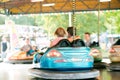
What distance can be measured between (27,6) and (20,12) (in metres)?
0.43

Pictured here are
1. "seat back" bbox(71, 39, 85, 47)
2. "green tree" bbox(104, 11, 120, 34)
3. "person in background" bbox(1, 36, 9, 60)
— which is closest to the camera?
"seat back" bbox(71, 39, 85, 47)

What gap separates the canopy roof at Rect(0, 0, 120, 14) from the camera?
11.7 m

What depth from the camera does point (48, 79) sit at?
4.24 meters

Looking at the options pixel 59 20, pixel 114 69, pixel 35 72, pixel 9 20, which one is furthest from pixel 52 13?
pixel 35 72

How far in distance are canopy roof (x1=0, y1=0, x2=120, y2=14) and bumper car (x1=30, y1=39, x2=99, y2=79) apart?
24.7 feet

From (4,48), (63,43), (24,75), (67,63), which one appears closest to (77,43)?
(63,43)

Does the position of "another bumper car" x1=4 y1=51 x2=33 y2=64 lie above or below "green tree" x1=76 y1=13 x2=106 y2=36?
below

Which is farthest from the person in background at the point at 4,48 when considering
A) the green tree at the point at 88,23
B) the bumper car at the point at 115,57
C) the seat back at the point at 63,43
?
the seat back at the point at 63,43

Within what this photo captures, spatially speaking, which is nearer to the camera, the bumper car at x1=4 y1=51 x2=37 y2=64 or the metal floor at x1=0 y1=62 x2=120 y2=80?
the metal floor at x1=0 y1=62 x2=120 y2=80

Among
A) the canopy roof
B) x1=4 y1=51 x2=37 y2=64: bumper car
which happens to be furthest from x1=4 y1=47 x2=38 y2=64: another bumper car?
the canopy roof

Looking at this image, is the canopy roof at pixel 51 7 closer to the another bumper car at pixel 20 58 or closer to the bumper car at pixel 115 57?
the another bumper car at pixel 20 58

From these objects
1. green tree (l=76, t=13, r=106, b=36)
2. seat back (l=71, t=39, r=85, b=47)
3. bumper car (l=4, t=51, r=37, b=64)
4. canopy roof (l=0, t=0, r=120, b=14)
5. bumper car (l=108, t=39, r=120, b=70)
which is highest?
canopy roof (l=0, t=0, r=120, b=14)

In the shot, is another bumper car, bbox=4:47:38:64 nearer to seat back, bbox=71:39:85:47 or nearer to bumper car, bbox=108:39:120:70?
bumper car, bbox=108:39:120:70

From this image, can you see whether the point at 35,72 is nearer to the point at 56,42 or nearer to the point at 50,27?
the point at 56,42
